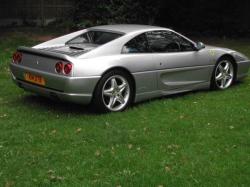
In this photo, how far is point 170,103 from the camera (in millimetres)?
8258

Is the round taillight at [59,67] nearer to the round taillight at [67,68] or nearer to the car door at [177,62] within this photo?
the round taillight at [67,68]

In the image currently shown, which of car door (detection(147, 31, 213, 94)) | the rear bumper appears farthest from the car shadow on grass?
car door (detection(147, 31, 213, 94))

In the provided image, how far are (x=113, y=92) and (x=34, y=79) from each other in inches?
46.1

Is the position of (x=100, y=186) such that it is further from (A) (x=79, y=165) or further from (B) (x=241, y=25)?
(B) (x=241, y=25)

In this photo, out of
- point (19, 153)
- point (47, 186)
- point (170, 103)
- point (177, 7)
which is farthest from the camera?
point (177, 7)

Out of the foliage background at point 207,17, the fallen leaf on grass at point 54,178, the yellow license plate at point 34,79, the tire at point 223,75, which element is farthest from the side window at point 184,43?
the foliage background at point 207,17

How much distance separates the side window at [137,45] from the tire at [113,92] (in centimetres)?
44

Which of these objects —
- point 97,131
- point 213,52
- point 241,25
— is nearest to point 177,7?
point 241,25

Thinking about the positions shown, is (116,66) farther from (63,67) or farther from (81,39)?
(81,39)

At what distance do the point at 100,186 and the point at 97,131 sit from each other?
181cm

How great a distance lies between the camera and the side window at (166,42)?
330 inches

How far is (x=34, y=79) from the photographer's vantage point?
772 centimetres

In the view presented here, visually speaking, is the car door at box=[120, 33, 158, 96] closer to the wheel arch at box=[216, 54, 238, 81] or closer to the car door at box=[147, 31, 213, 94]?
the car door at box=[147, 31, 213, 94]

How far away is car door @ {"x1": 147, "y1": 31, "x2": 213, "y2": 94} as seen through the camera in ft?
27.4
